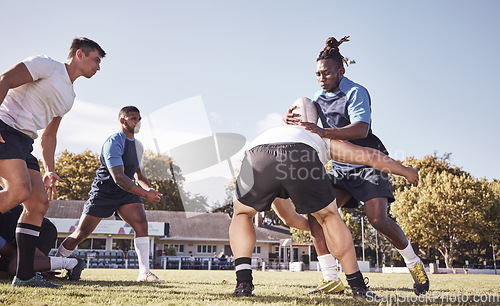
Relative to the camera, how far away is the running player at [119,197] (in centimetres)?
610

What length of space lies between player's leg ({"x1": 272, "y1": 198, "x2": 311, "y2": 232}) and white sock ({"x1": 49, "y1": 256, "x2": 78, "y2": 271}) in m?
2.82

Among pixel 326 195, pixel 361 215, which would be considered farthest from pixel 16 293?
pixel 361 215

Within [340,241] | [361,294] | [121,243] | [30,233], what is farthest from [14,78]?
[121,243]

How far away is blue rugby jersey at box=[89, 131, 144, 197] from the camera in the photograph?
592cm

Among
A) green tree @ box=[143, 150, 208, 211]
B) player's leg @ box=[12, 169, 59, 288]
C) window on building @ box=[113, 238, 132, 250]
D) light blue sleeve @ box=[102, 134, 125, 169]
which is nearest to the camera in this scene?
player's leg @ box=[12, 169, 59, 288]

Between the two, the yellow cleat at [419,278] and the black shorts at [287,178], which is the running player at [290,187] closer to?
the black shorts at [287,178]

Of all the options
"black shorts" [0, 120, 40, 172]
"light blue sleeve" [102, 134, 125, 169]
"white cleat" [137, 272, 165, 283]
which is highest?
"light blue sleeve" [102, 134, 125, 169]

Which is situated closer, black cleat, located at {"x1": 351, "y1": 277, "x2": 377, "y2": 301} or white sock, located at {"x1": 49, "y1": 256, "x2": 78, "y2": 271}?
black cleat, located at {"x1": 351, "y1": 277, "x2": 377, "y2": 301}

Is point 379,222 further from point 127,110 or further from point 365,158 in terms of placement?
point 127,110

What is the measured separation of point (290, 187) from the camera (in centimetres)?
341

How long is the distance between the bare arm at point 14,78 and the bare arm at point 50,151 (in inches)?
36.7

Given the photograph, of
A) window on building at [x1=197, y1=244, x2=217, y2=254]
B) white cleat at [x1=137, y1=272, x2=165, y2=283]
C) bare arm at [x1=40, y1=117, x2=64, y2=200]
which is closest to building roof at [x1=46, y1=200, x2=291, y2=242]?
window on building at [x1=197, y1=244, x2=217, y2=254]

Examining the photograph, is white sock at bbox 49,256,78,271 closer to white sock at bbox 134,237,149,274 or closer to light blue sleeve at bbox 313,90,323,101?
white sock at bbox 134,237,149,274

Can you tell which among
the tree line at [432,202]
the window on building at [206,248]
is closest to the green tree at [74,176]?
the tree line at [432,202]
